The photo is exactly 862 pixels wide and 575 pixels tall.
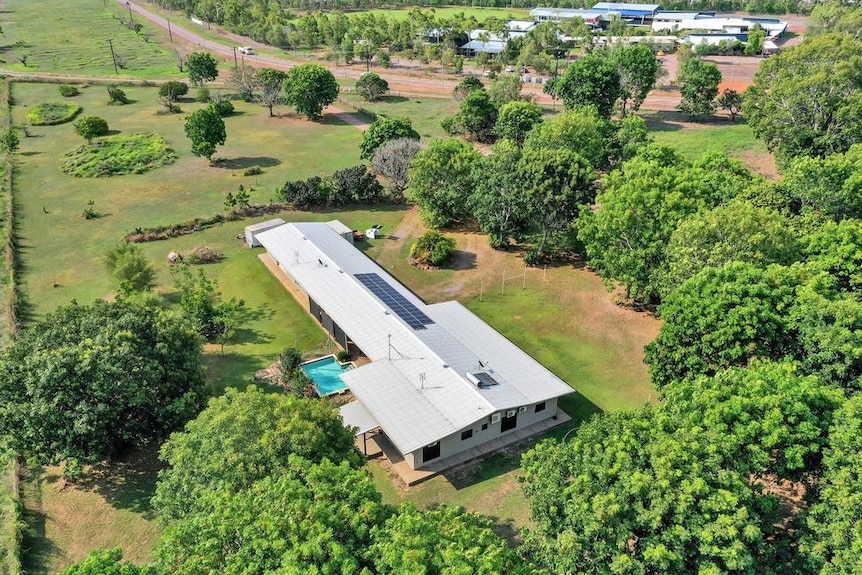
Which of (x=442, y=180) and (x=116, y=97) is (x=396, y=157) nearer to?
(x=442, y=180)

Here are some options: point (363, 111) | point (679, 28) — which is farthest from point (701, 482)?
point (679, 28)

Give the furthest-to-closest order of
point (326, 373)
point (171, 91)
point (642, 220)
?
point (171, 91)
point (642, 220)
point (326, 373)

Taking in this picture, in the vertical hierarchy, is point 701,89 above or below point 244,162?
above

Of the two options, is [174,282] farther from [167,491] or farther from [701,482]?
[701,482]

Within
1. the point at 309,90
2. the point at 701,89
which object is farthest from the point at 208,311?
the point at 701,89

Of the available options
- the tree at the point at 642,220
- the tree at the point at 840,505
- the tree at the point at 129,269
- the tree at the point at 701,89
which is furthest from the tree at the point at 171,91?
the tree at the point at 840,505

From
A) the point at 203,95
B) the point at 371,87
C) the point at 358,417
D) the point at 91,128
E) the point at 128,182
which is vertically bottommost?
the point at 358,417
